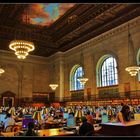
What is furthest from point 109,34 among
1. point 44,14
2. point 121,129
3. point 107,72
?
point 121,129

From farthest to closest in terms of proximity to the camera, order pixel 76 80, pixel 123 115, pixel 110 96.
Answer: pixel 76 80 < pixel 110 96 < pixel 123 115

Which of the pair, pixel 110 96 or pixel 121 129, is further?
pixel 110 96

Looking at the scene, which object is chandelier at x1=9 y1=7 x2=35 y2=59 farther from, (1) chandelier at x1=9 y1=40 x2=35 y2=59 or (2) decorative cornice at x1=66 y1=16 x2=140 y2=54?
(2) decorative cornice at x1=66 y1=16 x2=140 y2=54

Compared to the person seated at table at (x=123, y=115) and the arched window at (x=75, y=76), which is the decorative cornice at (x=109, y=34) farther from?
the person seated at table at (x=123, y=115)

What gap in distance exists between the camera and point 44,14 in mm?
11836

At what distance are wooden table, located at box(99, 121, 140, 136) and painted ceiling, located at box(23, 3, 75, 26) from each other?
7056 mm

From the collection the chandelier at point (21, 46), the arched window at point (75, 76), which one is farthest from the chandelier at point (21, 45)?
the arched window at point (75, 76)

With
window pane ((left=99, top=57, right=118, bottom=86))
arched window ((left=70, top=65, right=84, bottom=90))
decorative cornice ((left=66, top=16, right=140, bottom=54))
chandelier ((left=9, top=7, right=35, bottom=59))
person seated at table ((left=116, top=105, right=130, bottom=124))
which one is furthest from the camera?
arched window ((left=70, top=65, right=84, bottom=90))

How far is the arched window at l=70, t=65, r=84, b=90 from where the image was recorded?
61.3 feet

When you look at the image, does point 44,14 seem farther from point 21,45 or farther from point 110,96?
point 110,96

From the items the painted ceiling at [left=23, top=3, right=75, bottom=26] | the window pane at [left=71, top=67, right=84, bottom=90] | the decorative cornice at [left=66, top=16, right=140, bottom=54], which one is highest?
the painted ceiling at [left=23, top=3, right=75, bottom=26]

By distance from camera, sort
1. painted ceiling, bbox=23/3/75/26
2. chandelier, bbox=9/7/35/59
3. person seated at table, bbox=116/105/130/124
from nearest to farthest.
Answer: person seated at table, bbox=116/105/130/124, chandelier, bbox=9/7/35/59, painted ceiling, bbox=23/3/75/26

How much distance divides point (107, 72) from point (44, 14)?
23.0 feet

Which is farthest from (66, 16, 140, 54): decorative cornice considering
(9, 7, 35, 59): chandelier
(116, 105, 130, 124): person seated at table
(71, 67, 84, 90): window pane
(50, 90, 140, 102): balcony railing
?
(116, 105, 130, 124): person seated at table
